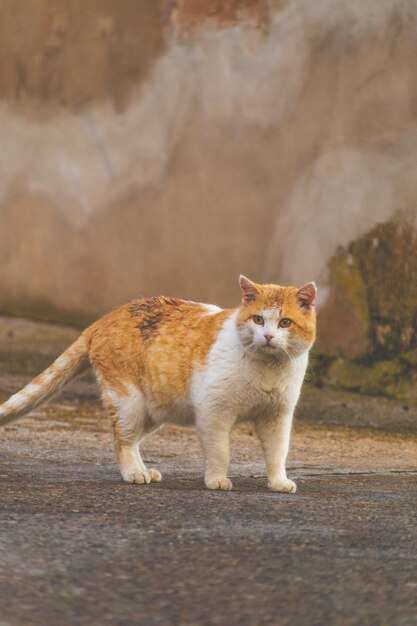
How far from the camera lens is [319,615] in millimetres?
3262

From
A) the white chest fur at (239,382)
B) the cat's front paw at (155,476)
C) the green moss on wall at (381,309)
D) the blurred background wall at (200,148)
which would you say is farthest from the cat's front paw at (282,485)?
the blurred background wall at (200,148)

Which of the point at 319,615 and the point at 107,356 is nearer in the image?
the point at 319,615

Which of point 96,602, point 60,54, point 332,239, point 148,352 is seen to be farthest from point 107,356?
point 60,54

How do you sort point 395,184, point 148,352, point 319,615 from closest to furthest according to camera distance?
point 319,615, point 148,352, point 395,184

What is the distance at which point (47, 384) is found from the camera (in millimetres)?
5758

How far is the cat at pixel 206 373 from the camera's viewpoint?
544cm

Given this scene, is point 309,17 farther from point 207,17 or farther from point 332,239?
point 332,239

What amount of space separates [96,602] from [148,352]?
2.43 metres

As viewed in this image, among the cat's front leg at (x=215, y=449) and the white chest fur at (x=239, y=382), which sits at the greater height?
the white chest fur at (x=239, y=382)

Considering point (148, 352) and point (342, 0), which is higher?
point (342, 0)

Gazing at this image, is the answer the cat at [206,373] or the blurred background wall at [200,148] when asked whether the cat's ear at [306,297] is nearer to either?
the cat at [206,373]

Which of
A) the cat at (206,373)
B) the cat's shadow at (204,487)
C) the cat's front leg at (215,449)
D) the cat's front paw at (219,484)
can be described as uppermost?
the cat at (206,373)

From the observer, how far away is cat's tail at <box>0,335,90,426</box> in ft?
18.6

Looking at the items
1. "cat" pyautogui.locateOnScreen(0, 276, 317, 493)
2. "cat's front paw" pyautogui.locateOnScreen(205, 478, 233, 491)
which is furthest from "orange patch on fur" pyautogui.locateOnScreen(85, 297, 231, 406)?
"cat's front paw" pyautogui.locateOnScreen(205, 478, 233, 491)
